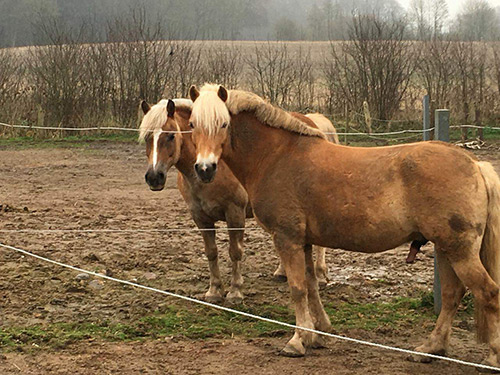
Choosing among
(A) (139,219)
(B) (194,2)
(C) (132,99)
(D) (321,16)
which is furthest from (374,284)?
(D) (321,16)

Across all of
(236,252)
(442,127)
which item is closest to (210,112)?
(236,252)

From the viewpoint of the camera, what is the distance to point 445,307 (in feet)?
16.2

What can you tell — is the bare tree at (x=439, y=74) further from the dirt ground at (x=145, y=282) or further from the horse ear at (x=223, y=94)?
the horse ear at (x=223, y=94)

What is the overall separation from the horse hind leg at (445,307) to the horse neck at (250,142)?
1486mm

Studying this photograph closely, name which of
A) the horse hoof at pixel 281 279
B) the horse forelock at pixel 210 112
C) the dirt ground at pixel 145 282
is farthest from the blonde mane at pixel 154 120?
the horse hoof at pixel 281 279

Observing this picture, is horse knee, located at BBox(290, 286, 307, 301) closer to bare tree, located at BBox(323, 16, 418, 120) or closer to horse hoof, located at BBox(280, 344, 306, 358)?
horse hoof, located at BBox(280, 344, 306, 358)

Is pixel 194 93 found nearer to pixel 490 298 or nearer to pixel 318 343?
pixel 318 343

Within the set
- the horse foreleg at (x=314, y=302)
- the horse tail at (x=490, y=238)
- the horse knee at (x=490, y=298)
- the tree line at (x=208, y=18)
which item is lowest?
the horse foreleg at (x=314, y=302)

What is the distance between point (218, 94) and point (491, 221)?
2.18 meters

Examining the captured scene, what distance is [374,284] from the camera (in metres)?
6.99

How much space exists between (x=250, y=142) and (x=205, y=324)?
67.8 inches

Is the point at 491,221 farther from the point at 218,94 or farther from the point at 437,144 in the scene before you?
the point at 218,94

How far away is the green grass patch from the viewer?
547cm

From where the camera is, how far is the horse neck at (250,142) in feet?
17.0
